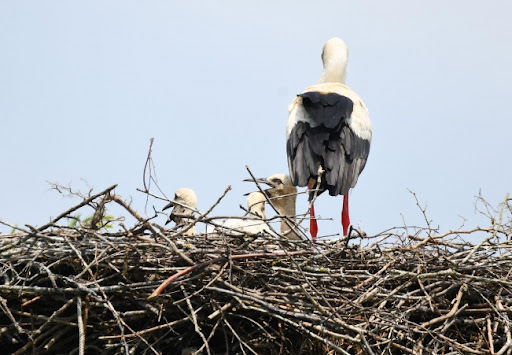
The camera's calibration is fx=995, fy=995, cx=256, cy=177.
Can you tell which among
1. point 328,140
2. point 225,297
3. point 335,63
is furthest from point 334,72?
point 225,297

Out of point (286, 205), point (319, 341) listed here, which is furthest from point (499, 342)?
point (286, 205)

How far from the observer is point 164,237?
4844 millimetres

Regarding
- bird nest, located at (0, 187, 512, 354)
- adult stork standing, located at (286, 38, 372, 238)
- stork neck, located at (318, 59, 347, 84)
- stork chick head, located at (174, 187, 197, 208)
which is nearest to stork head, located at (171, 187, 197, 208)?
stork chick head, located at (174, 187, 197, 208)

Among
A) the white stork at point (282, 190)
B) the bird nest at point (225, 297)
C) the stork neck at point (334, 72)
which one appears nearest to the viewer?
the bird nest at point (225, 297)

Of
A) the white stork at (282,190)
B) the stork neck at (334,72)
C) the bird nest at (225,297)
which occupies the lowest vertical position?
the bird nest at (225,297)

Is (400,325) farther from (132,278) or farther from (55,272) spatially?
(55,272)

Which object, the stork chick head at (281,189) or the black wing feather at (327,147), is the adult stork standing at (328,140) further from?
the stork chick head at (281,189)

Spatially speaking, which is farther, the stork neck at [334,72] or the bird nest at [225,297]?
the stork neck at [334,72]

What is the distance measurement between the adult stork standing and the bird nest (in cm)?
195

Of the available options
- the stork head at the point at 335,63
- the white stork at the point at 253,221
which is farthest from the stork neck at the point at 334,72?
the white stork at the point at 253,221

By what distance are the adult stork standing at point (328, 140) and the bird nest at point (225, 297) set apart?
1953 mm

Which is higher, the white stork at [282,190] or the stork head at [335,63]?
the stork head at [335,63]

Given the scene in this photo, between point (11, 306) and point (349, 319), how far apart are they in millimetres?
1727

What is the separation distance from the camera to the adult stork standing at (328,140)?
732 cm
